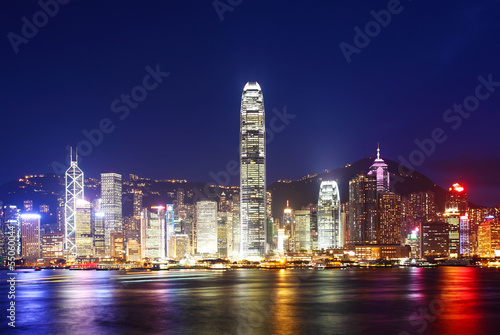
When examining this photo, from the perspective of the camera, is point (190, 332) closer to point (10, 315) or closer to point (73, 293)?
point (10, 315)

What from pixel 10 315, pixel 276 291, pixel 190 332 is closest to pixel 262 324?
pixel 190 332

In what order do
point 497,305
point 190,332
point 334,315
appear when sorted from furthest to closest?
point 497,305 < point 334,315 < point 190,332

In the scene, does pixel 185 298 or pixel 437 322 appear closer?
pixel 437 322

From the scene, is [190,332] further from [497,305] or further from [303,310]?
[497,305]

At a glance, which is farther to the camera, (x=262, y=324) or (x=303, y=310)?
(x=303, y=310)

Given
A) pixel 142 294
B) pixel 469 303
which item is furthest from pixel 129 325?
pixel 469 303

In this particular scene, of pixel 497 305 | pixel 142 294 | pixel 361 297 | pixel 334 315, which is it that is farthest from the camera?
pixel 142 294

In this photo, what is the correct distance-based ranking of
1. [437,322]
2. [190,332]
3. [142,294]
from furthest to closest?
[142,294] → [437,322] → [190,332]

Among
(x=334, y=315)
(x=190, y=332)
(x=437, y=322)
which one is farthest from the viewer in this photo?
(x=334, y=315)
